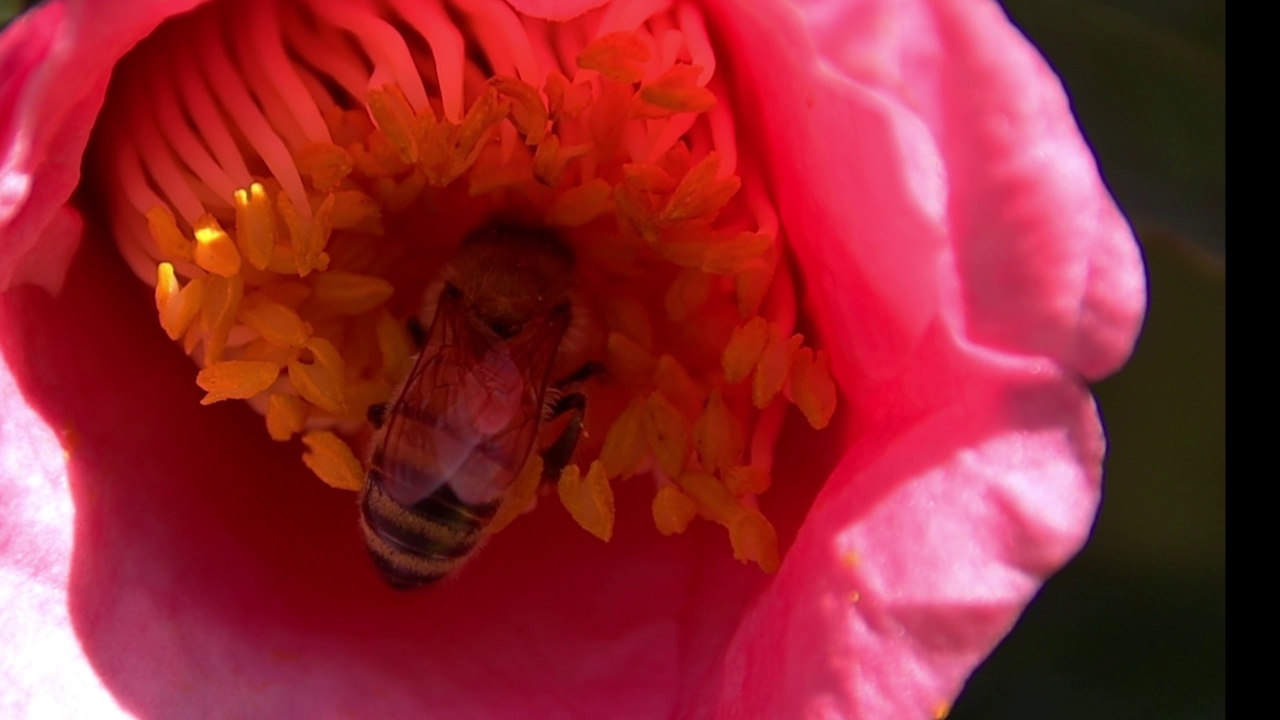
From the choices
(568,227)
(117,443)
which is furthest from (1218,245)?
(117,443)

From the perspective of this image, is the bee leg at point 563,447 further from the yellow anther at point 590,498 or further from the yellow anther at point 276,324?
the yellow anther at point 276,324

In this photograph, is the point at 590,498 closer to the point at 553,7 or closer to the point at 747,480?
the point at 747,480

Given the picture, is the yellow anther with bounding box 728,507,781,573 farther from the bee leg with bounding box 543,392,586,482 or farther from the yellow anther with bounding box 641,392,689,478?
the bee leg with bounding box 543,392,586,482

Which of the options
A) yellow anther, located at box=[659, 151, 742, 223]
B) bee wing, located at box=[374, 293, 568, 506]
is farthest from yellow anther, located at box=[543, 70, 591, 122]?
bee wing, located at box=[374, 293, 568, 506]

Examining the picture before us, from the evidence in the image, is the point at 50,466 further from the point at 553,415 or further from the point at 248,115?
the point at 553,415

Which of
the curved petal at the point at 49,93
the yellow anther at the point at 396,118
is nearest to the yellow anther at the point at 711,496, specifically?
the yellow anther at the point at 396,118

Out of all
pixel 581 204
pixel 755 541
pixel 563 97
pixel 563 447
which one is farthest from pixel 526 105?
pixel 755 541
